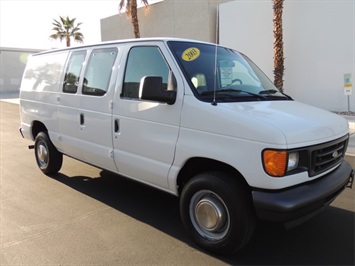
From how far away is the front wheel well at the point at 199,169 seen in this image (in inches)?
125

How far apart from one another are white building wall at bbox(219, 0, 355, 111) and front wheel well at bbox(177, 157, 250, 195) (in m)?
10.8

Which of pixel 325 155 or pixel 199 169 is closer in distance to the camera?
pixel 325 155

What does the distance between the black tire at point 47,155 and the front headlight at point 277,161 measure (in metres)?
3.96

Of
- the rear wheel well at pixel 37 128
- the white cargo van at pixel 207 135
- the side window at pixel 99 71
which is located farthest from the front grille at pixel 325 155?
the rear wheel well at pixel 37 128

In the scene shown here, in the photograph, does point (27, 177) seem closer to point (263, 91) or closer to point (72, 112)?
point (72, 112)

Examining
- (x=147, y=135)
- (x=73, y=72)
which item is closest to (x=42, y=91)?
(x=73, y=72)

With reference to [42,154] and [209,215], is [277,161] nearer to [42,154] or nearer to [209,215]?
[209,215]

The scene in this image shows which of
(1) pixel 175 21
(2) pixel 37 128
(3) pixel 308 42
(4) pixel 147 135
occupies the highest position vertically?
(1) pixel 175 21

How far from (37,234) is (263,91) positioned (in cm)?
303

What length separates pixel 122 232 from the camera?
3752 millimetres

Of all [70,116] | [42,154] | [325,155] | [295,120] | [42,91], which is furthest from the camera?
[42,154]

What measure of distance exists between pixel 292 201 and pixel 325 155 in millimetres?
691

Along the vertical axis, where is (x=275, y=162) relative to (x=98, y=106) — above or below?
below

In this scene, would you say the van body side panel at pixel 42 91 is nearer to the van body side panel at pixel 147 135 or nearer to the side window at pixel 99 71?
the side window at pixel 99 71
